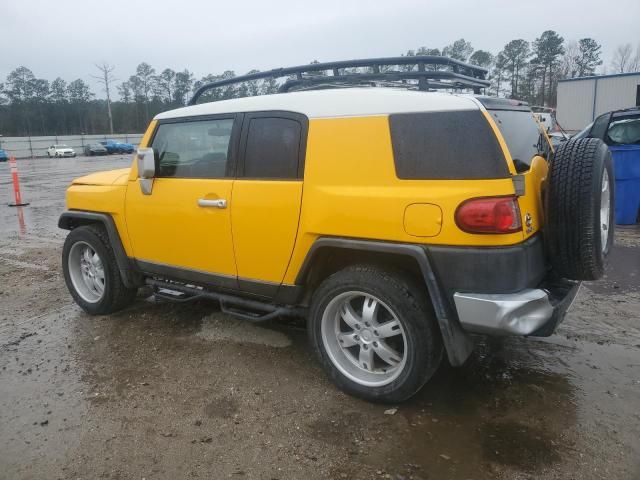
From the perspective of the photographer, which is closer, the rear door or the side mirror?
the rear door

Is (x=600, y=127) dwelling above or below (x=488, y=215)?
above

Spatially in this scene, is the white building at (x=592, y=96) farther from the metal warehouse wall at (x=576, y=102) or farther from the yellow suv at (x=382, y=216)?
the yellow suv at (x=382, y=216)

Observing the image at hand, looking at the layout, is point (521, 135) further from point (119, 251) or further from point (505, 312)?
point (119, 251)

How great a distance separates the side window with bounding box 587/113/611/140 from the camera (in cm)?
852

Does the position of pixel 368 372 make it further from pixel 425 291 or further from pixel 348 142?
pixel 348 142

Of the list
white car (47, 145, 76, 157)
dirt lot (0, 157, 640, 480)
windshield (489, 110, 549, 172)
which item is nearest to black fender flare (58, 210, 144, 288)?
dirt lot (0, 157, 640, 480)

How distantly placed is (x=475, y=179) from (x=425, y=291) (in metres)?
0.71

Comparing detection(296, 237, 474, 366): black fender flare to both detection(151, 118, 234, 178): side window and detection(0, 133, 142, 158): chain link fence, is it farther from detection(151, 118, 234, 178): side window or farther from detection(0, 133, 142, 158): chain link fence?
detection(0, 133, 142, 158): chain link fence

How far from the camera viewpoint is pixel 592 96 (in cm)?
2898

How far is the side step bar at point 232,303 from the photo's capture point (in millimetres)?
3573

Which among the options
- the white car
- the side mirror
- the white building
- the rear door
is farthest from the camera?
the white car

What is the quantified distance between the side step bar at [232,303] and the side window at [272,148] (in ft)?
2.98

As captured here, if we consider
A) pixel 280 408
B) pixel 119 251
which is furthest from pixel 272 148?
pixel 119 251

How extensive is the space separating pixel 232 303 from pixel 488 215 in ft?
6.65
